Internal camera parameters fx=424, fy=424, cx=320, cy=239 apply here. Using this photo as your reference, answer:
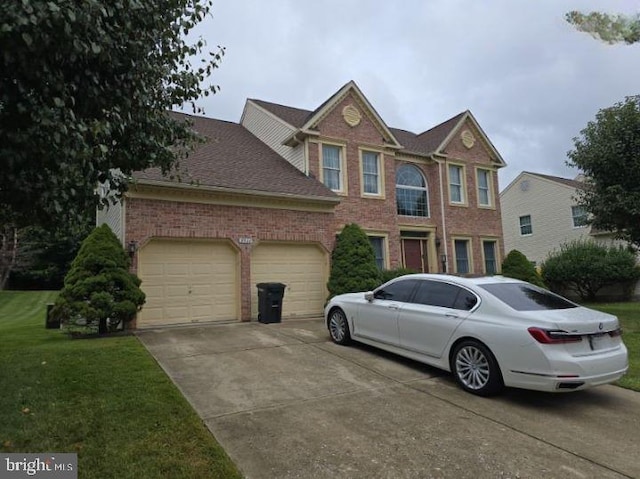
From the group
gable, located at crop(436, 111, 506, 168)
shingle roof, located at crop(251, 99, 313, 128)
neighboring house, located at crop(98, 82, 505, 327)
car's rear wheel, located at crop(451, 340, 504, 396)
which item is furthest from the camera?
gable, located at crop(436, 111, 506, 168)

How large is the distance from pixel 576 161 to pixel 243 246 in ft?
34.8

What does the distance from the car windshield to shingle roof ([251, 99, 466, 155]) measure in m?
11.3

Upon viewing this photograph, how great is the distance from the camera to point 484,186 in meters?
19.6

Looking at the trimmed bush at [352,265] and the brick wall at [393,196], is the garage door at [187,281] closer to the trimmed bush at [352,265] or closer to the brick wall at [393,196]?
the trimmed bush at [352,265]

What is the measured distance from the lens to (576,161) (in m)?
13.2

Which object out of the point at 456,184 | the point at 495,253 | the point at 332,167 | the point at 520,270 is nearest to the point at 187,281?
the point at 332,167

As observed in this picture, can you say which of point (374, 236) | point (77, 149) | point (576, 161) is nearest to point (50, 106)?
point (77, 149)

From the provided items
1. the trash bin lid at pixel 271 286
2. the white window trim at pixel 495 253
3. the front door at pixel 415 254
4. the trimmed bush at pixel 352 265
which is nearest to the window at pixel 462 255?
the white window trim at pixel 495 253

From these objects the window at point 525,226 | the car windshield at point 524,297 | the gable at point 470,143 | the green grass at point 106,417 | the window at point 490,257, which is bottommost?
the green grass at point 106,417

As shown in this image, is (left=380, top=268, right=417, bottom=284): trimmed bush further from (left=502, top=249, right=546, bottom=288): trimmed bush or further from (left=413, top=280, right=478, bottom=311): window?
(left=413, top=280, right=478, bottom=311): window

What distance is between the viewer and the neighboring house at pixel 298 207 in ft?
36.6

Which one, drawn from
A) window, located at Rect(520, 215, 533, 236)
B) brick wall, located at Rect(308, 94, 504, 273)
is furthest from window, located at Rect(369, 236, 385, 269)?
window, located at Rect(520, 215, 533, 236)

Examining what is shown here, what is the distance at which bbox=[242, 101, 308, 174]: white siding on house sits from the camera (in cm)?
1566

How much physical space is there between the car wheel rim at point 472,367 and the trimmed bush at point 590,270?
17022mm
